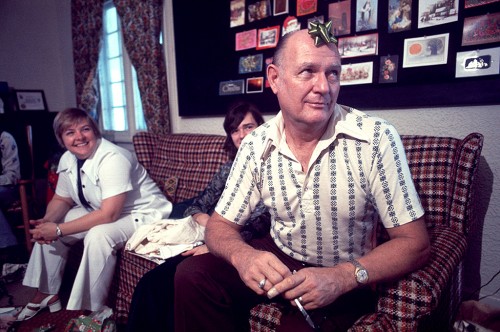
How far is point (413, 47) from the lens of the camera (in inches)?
64.5

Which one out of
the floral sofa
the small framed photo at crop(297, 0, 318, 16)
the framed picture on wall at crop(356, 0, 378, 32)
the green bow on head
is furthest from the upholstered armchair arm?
the small framed photo at crop(297, 0, 318, 16)

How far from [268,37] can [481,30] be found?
1.24m

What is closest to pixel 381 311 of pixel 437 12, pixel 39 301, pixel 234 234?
pixel 234 234

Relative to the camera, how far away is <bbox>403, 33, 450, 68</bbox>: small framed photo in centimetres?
156

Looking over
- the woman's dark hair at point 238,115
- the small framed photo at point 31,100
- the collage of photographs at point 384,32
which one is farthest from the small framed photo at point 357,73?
the small framed photo at point 31,100

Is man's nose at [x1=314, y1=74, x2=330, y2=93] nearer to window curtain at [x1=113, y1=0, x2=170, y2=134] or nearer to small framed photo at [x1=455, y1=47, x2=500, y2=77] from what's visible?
small framed photo at [x1=455, y1=47, x2=500, y2=77]

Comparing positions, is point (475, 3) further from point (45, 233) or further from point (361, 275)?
point (45, 233)

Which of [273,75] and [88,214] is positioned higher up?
[273,75]

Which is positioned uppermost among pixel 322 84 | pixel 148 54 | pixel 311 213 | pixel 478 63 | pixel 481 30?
pixel 148 54

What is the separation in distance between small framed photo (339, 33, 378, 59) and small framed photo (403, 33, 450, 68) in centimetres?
17

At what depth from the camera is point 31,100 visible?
14.3ft

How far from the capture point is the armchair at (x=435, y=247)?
900 mm

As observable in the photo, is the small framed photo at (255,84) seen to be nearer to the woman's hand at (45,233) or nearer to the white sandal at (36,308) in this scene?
the woman's hand at (45,233)

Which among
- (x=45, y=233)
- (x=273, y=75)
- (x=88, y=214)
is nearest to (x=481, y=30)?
(x=273, y=75)
